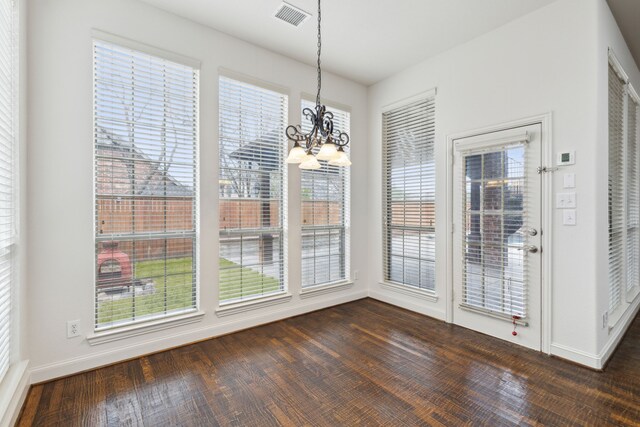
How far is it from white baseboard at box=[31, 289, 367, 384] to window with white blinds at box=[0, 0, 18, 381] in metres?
0.38

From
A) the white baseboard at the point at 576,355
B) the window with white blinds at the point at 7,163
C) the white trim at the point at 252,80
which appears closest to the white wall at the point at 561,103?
the white baseboard at the point at 576,355

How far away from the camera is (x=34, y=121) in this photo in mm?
2275

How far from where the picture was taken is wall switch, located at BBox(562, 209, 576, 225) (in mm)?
2572

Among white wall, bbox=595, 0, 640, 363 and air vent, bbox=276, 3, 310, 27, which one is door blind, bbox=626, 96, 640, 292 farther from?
air vent, bbox=276, 3, 310, 27

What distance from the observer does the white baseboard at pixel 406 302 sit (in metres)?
3.63

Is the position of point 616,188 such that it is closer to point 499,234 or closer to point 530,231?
point 530,231

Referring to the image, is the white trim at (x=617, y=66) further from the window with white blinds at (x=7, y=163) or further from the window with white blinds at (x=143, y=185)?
the window with white blinds at (x=7, y=163)

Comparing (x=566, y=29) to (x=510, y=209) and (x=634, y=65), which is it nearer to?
(x=510, y=209)

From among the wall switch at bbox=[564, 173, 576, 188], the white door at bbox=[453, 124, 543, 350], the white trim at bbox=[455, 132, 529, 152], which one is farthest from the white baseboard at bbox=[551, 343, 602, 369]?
the white trim at bbox=[455, 132, 529, 152]

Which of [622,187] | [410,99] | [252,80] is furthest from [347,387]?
[622,187]

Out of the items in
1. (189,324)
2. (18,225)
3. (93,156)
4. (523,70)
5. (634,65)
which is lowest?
(189,324)

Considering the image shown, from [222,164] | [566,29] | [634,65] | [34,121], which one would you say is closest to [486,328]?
[566,29]

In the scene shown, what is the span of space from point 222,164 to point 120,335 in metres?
1.83

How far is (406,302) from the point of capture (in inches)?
157
